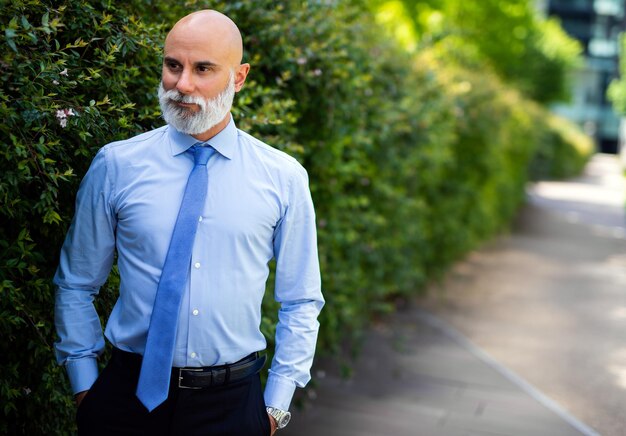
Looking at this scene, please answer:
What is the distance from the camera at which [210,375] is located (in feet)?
8.21

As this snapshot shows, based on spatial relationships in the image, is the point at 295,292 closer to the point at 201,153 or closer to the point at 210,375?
the point at 210,375

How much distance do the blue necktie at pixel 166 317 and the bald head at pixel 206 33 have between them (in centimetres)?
51

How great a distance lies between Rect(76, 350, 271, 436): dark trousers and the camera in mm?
2479

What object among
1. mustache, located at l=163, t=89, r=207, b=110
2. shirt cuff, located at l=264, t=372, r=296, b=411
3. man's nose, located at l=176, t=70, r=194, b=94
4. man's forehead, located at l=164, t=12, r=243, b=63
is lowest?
shirt cuff, located at l=264, t=372, r=296, b=411

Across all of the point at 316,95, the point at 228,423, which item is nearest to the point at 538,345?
the point at 316,95

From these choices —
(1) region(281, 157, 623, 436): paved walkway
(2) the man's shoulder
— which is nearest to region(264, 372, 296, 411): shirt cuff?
(2) the man's shoulder

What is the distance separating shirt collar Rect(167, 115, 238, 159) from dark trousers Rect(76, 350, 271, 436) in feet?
2.18

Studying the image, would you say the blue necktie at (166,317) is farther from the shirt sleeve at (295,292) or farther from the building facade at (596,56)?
the building facade at (596,56)

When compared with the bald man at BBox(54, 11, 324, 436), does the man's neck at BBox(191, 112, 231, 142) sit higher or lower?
higher

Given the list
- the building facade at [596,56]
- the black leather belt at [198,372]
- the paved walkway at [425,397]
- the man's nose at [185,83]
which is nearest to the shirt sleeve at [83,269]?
the black leather belt at [198,372]

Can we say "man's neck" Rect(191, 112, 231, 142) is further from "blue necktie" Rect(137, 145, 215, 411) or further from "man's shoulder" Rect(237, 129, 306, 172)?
"blue necktie" Rect(137, 145, 215, 411)

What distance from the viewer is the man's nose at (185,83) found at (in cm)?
245

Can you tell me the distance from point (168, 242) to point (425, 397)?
4.13m

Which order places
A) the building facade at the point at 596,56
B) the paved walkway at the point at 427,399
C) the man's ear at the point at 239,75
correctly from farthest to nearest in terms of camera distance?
the building facade at the point at 596,56 < the paved walkway at the point at 427,399 < the man's ear at the point at 239,75
